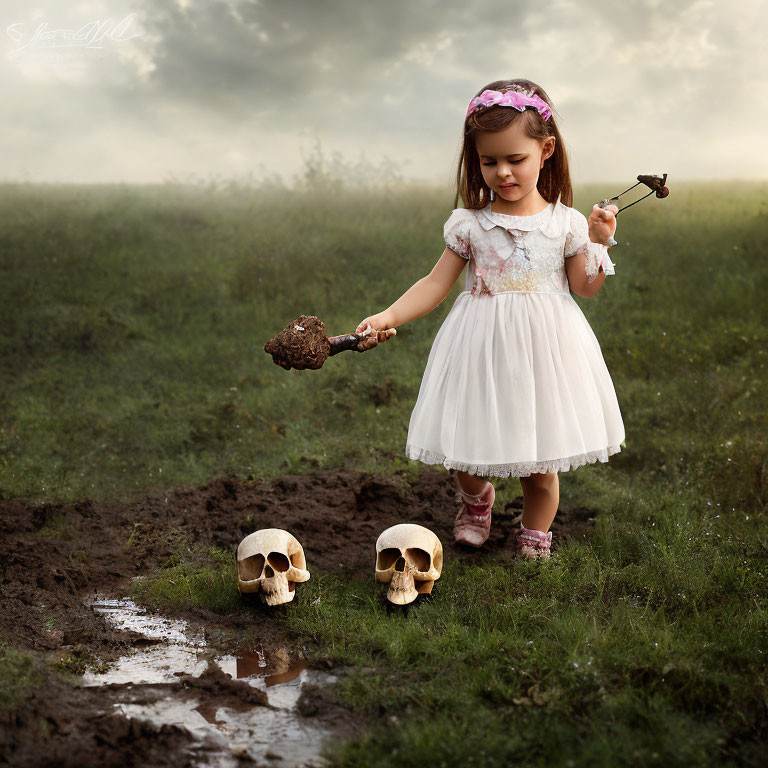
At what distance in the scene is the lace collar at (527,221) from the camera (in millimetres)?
4367

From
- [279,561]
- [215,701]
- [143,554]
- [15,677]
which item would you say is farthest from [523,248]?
[15,677]

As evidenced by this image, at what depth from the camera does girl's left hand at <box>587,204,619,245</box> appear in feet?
13.4

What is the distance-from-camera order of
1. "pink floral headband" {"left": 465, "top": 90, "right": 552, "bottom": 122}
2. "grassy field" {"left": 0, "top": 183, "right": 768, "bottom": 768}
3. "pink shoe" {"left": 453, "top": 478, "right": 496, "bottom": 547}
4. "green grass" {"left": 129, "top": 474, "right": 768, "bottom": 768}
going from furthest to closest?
"pink shoe" {"left": 453, "top": 478, "right": 496, "bottom": 547} < "pink floral headband" {"left": 465, "top": 90, "right": 552, "bottom": 122} < "grassy field" {"left": 0, "top": 183, "right": 768, "bottom": 768} < "green grass" {"left": 129, "top": 474, "right": 768, "bottom": 768}

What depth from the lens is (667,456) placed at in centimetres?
627

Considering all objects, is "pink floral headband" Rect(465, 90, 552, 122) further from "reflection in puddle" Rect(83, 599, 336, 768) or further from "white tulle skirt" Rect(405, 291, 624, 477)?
"reflection in puddle" Rect(83, 599, 336, 768)

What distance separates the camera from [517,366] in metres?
4.25

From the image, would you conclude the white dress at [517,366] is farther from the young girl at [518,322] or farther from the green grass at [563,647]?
the green grass at [563,647]

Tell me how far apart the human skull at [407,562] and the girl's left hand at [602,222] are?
1.71m

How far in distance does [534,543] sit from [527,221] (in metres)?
1.75

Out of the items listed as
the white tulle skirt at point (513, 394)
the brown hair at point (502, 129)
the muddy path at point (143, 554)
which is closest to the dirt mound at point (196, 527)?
the muddy path at point (143, 554)

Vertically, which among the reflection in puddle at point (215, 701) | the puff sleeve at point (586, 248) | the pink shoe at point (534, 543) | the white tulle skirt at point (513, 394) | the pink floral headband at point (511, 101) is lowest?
the reflection in puddle at point (215, 701)

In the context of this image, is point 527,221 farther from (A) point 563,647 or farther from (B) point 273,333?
(B) point 273,333

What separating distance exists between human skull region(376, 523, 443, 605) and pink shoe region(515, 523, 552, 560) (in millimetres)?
637

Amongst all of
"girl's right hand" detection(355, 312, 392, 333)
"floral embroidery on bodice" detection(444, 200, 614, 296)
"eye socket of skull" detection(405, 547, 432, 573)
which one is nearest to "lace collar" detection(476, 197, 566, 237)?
"floral embroidery on bodice" detection(444, 200, 614, 296)
